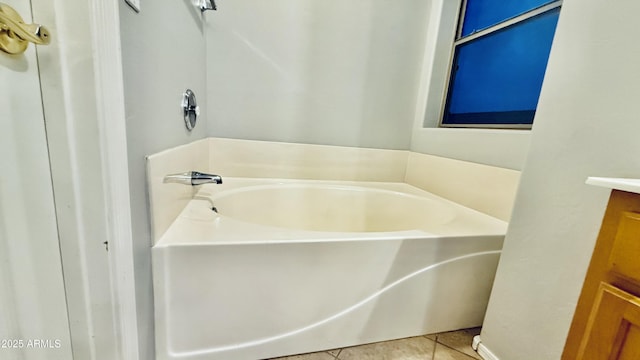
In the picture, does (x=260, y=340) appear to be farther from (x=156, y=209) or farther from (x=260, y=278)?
(x=156, y=209)

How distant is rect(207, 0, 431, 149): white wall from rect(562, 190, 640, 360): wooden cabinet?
1.39 metres

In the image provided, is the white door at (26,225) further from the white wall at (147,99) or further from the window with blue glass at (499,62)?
the window with blue glass at (499,62)

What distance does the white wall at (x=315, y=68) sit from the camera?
4.92ft

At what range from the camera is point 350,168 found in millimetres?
1787

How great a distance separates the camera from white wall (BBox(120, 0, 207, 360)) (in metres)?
0.59

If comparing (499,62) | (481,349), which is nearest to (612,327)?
(481,349)

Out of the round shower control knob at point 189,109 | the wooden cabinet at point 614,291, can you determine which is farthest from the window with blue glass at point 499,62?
the round shower control knob at point 189,109

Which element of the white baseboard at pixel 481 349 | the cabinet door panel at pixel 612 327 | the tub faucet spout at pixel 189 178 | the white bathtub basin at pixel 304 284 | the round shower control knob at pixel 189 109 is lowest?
the white baseboard at pixel 481 349

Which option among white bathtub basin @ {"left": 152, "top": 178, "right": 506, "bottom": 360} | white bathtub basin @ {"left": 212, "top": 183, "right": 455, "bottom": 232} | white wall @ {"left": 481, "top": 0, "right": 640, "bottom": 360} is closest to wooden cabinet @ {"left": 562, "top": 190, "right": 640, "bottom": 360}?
white wall @ {"left": 481, "top": 0, "right": 640, "bottom": 360}

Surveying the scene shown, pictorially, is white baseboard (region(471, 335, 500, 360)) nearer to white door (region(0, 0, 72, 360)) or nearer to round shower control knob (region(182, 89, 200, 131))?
white door (region(0, 0, 72, 360))

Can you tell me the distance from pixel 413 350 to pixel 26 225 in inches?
47.7

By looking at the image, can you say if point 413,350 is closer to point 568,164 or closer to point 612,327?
point 612,327

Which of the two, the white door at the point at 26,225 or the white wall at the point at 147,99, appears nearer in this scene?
the white door at the point at 26,225

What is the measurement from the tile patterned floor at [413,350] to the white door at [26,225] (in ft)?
2.23
